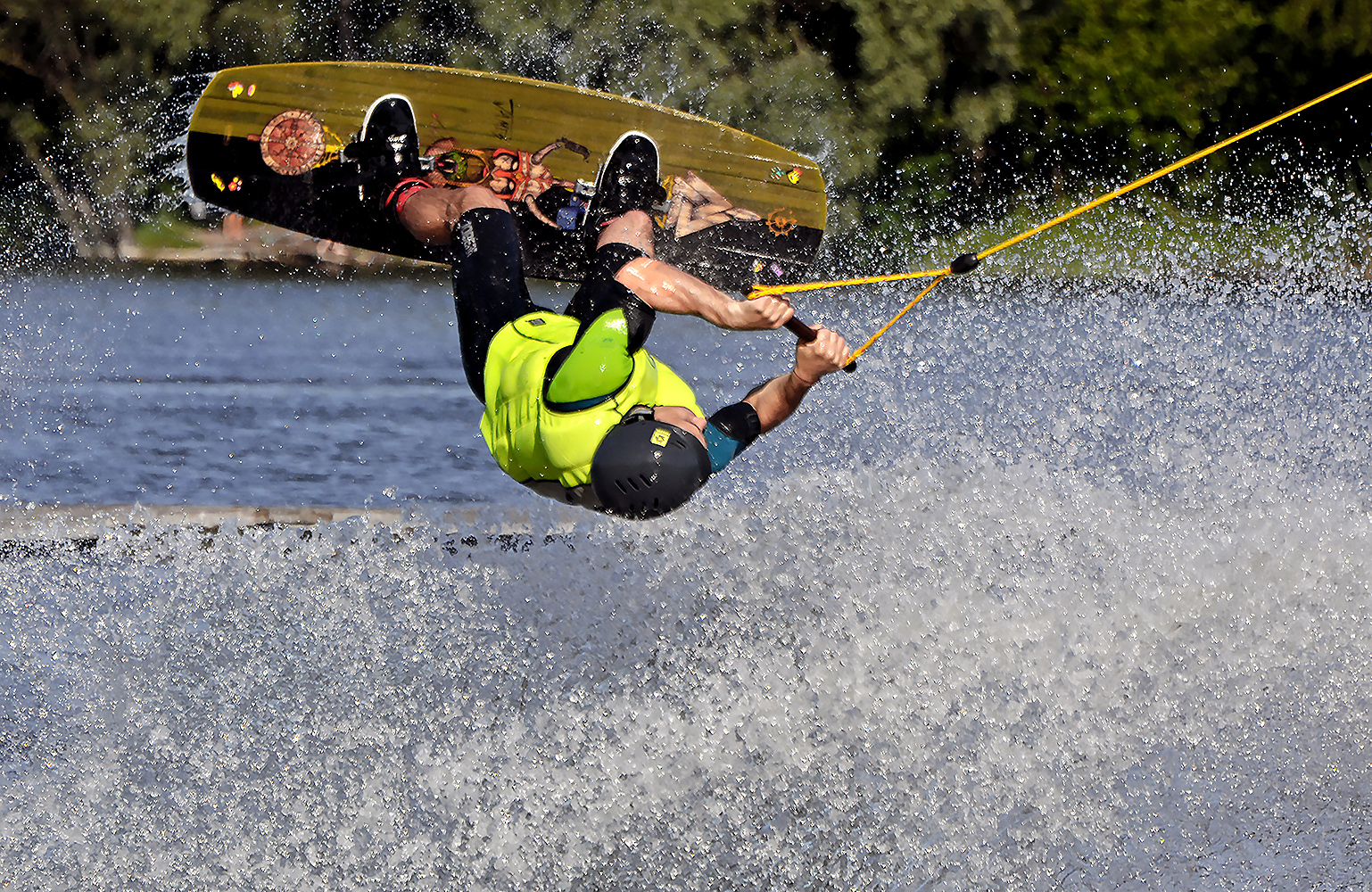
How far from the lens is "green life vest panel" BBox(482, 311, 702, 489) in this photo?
361 cm

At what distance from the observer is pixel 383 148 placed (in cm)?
498

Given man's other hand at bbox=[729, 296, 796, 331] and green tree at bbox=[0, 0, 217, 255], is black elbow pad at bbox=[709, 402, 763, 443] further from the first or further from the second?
green tree at bbox=[0, 0, 217, 255]

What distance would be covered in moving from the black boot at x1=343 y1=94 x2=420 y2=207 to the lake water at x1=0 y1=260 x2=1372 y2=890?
140cm

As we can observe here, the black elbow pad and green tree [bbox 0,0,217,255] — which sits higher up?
the black elbow pad

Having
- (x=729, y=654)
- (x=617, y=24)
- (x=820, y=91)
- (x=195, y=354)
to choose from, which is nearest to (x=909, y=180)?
(x=820, y=91)

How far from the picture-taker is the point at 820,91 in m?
18.0

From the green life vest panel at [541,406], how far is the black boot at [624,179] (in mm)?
1075

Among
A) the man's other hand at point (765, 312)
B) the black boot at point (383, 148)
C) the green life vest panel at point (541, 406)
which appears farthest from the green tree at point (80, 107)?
the man's other hand at point (765, 312)

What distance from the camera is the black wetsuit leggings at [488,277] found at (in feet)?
12.2

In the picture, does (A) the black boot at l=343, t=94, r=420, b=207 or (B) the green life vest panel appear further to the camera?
(A) the black boot at l=343, t=94, r=420, b=207

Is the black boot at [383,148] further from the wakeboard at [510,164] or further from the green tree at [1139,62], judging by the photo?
the green tree at [1139,62]

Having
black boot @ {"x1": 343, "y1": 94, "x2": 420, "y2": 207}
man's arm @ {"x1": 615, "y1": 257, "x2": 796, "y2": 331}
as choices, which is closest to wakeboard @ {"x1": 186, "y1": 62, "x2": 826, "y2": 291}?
black boot @ {"x1": 343, "y1": 94, "x2": 420, "y2": 207}

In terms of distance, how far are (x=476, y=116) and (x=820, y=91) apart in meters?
13.4

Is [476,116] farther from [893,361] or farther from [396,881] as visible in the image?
[893,361]
